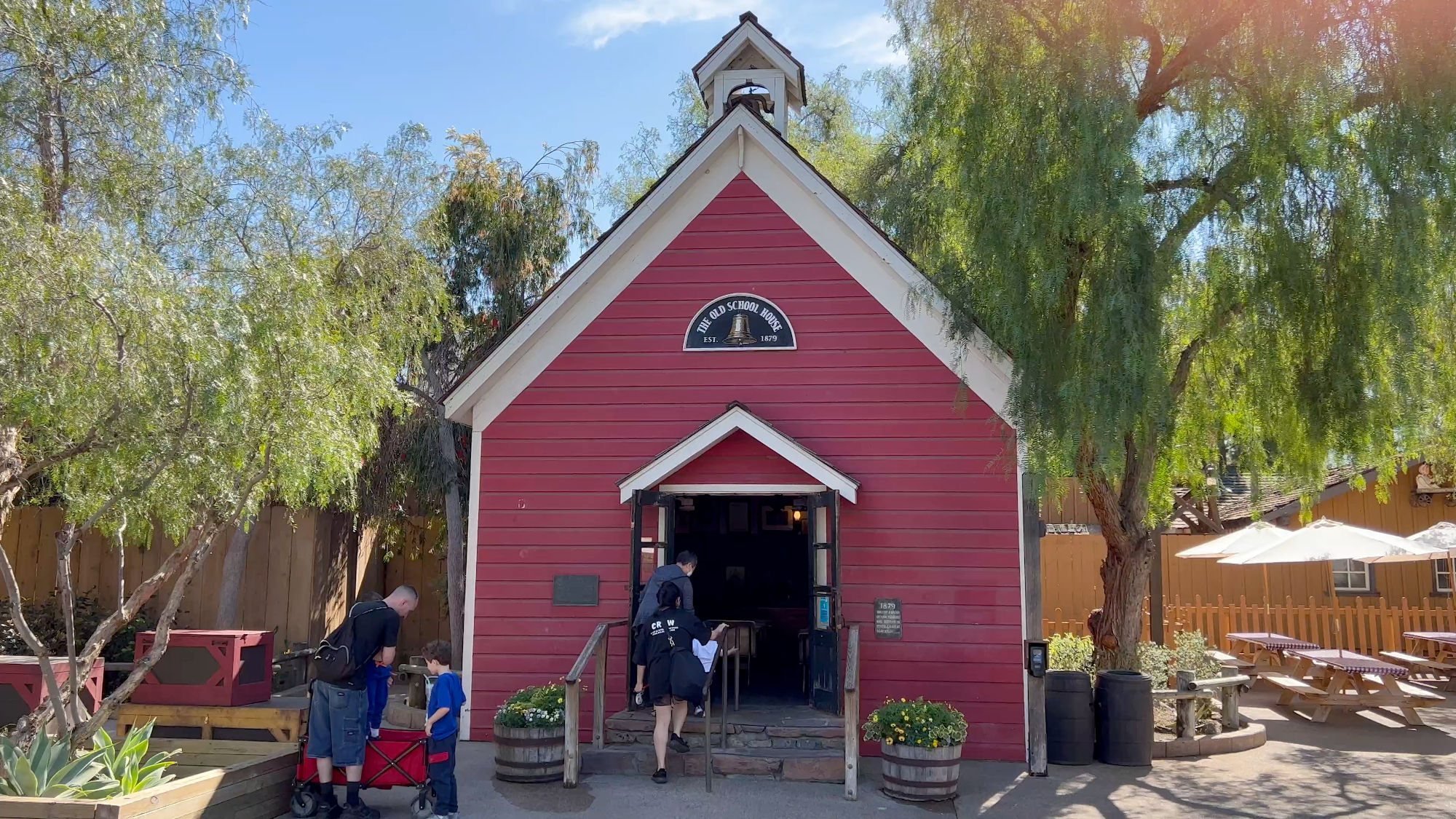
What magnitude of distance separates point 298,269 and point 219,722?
151 inches

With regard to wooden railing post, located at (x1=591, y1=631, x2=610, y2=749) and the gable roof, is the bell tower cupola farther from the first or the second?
wooden railing post, located at (x1=591, y1=631, x2=610, y2=749)

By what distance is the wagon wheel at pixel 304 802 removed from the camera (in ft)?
23.1

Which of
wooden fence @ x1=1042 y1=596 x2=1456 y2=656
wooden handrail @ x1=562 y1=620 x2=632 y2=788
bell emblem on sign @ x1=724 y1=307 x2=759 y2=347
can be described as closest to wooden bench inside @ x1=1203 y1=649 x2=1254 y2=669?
wooden fence @ x1=1042 y1=596 x2=1456 y2=656

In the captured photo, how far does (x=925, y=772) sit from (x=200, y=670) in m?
5.99

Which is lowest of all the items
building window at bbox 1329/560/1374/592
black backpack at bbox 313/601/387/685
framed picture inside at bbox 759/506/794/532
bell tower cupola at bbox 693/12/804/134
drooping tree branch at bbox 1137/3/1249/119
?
black backpack at bbox 313/601/387/685

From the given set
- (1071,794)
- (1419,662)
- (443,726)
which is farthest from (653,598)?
(1419,662)

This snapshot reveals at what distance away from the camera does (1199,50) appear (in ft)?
28.5

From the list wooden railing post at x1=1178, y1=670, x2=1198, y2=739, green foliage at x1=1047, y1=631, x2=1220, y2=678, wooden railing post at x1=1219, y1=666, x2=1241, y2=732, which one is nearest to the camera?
wooden railing post at x1=1178, y1=670, x2=1198, y2=739

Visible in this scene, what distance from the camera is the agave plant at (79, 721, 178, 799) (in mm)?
5994

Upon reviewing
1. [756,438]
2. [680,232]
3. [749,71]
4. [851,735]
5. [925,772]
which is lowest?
[925,772]

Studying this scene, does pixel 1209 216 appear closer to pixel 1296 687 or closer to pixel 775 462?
pixel 775 462

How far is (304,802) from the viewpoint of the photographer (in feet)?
23.1

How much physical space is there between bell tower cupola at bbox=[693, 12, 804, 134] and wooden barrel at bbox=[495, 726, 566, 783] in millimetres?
6993

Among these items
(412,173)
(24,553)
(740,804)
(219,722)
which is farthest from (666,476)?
(24,553)
